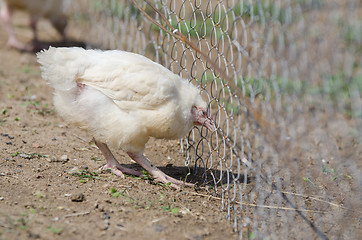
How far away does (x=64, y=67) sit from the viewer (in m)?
2.95

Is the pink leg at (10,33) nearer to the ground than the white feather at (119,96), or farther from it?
farther from it

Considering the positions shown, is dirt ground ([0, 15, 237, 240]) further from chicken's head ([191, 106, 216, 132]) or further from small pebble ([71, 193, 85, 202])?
chicken's head ([191, 106, 216, 132])

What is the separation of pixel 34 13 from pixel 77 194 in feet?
14.1

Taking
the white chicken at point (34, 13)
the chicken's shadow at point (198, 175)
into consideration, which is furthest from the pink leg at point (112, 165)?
the white chicken at point (34, 13)

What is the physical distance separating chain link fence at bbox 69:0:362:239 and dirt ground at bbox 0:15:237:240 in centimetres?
19

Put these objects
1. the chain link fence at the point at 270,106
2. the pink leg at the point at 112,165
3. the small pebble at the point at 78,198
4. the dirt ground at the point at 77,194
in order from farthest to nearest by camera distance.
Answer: the pink leg at the point at 112,165, the chain link fence at the point at 270,106, the small pebble at the point at 78,198, the dirt ground at the point at 77,194

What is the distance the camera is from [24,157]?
3166mm

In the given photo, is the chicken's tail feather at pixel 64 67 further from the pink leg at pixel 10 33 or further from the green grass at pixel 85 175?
the pink leg at pixel 10 33

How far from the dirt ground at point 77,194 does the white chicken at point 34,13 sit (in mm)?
2194

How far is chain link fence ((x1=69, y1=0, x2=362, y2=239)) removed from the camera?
2688 millimetres

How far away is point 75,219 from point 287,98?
2766 millimetres

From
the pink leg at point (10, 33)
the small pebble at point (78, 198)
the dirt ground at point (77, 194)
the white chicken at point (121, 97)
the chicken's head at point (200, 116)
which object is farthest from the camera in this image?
the pink leg at point (10, 33)

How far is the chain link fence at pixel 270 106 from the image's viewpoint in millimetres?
2688

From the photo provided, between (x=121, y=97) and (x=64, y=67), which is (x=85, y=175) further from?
(x=64, y=67)
